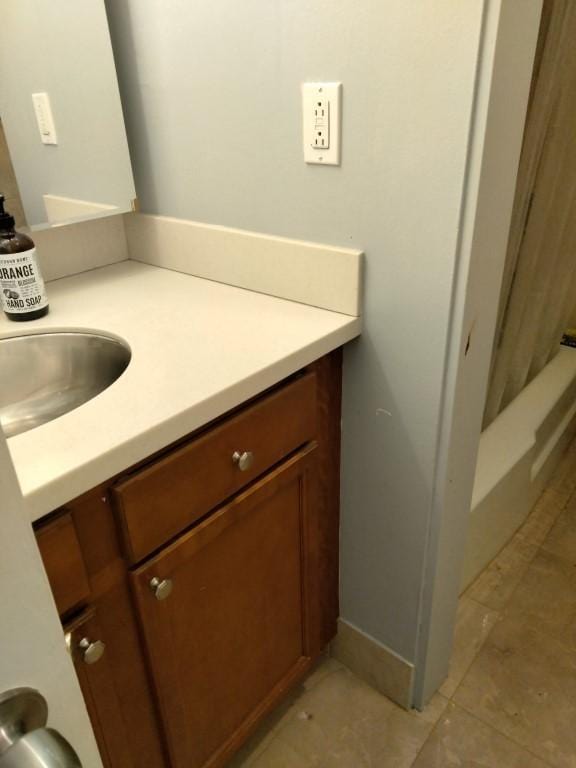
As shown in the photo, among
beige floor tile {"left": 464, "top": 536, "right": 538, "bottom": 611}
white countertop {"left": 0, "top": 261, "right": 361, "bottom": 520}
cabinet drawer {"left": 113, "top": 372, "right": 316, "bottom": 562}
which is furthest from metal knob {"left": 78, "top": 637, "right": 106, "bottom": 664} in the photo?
beige floor tile {"left": 464, "top": 536, "right": 538, "bottom": 611}

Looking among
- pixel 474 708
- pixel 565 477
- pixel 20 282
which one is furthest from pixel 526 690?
pixel 20 282

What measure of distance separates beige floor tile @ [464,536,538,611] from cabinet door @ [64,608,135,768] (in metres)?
1.03

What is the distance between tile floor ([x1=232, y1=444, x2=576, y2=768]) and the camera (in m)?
1.20

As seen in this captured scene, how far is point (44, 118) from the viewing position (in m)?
1.13

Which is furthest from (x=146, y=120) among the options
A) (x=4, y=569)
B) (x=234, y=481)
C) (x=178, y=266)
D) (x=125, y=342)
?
(x=4, y=569)

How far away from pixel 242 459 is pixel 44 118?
0.80 metres

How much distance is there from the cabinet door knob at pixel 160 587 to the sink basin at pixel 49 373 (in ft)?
1.21

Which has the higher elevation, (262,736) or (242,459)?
(242,459)

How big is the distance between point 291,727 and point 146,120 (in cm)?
134

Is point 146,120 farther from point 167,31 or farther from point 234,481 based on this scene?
point 234,481

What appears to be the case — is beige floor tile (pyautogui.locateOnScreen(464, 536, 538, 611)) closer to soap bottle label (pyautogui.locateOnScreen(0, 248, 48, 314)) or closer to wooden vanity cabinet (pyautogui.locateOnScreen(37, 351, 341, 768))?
wooden vanity cabinet (pyautogui.locateOnScreen(37, 351, 341, 768))

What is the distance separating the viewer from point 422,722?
1.26 meters

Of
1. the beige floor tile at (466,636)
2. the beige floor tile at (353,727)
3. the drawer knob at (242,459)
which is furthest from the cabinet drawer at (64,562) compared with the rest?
the beige floor tile at (466,636)

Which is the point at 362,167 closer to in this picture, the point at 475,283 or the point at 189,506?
the point at 475,283
